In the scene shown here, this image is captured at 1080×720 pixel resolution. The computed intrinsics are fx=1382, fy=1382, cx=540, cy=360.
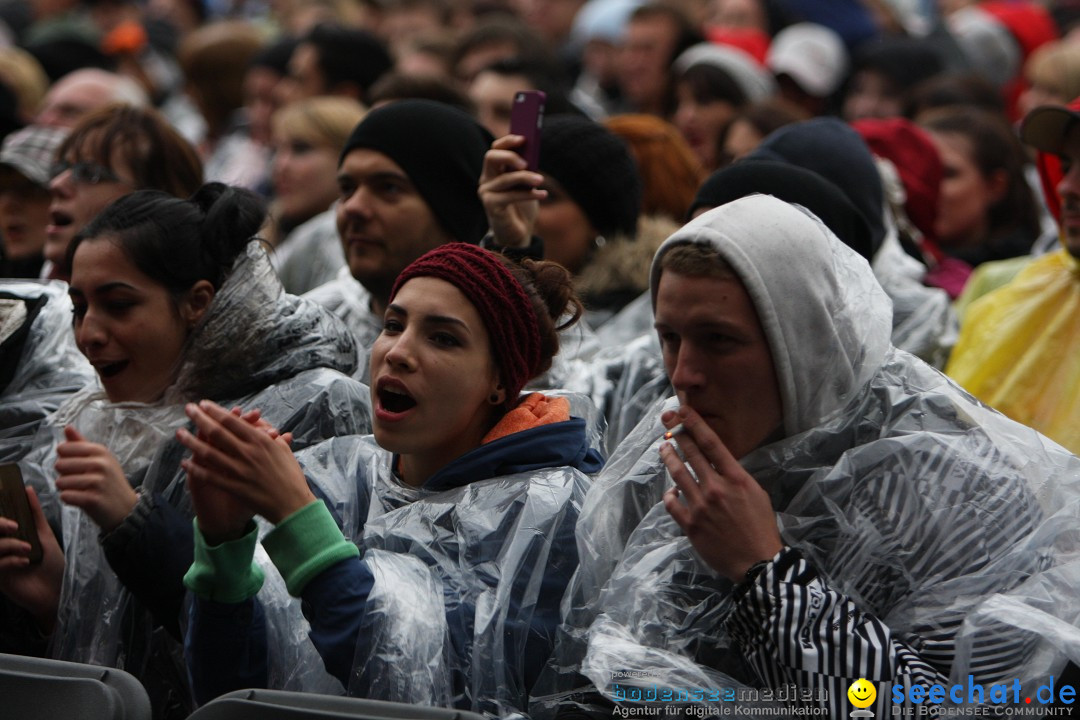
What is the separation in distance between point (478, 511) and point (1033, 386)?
6.58 feet

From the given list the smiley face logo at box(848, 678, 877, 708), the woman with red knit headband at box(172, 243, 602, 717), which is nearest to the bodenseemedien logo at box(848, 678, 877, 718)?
the smiley face logo at box(848, 678, 877, 708)

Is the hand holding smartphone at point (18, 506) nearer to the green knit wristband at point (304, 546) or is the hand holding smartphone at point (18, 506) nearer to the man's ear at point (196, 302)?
the man's ear at point (196, 302)

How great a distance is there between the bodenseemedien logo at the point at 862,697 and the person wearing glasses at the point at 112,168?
9.21 feet

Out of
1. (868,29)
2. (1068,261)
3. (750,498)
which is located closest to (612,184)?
(1068,261)

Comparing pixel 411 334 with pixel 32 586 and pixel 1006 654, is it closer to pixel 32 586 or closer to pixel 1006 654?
pixel 32 586

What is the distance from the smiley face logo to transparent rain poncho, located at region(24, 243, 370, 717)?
150 centimetres

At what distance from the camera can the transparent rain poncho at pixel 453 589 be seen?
2.60m

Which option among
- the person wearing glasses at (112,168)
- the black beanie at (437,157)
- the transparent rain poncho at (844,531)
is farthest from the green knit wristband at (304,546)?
the person wearing glasses at (112,168)

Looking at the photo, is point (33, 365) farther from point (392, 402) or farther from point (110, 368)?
point (392, 402)

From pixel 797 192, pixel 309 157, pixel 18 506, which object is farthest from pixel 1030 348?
pixel 309 157

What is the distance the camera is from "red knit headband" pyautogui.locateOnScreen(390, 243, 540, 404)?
2967mm

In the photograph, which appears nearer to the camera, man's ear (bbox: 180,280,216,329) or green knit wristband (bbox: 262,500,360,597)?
green knit wristband (bbox: 262,500,360,597)

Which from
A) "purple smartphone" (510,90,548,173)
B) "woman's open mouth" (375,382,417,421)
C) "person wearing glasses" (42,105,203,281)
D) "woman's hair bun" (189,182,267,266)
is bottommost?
"person wearing glasses" (42,105,203,281)

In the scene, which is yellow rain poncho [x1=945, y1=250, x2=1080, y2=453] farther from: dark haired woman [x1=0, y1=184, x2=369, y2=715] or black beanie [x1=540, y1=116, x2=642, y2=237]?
dark haired woman [x1=0, y1=184, x2=369, y2=715]
